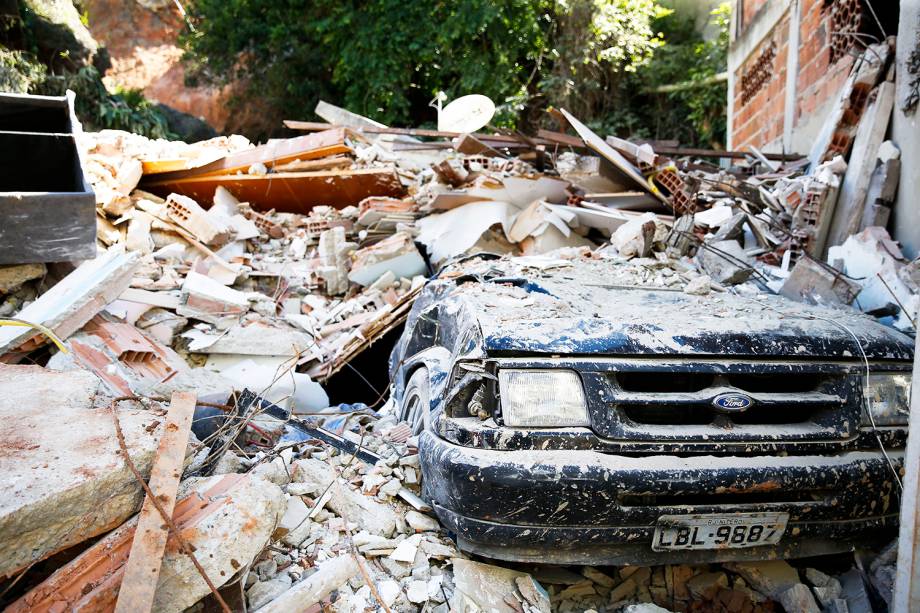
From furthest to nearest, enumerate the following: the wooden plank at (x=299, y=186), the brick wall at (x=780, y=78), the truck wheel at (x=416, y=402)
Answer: the wooden plank at (x=299, y=186)
the brick wall at (x=780, y=78)
the truck wheel at (x=416, y=402)

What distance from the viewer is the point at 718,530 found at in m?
2.42

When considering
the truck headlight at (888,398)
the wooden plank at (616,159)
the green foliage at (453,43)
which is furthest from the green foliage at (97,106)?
the truck headlight at (888,398)

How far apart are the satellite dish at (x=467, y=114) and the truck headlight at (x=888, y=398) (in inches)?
247

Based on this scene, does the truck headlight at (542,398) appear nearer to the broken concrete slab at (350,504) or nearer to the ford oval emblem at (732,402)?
the ford oval emblem at (732,402)

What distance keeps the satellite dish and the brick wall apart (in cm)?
352

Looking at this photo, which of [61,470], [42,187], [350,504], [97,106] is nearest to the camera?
[61,470]

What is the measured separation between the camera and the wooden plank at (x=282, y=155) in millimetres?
7878

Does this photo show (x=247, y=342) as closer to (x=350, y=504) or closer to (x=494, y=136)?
(x=350, y=504)

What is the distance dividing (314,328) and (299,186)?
259 centimetres

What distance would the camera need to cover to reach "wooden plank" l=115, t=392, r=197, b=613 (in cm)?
194

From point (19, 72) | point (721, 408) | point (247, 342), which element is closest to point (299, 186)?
point (247, 342)

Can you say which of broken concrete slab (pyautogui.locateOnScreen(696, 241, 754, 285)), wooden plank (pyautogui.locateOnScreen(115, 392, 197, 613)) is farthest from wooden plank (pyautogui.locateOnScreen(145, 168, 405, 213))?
wooden plank (pyautogui.locateOnScreen(115, 392, 197, 613))

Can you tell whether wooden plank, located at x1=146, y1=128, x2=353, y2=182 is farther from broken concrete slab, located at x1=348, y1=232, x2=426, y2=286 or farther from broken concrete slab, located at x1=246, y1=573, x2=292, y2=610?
broken concrete slab, located at x1=246, y1=573, x2=292, y2=610

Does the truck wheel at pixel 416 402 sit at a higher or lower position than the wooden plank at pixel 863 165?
lower
